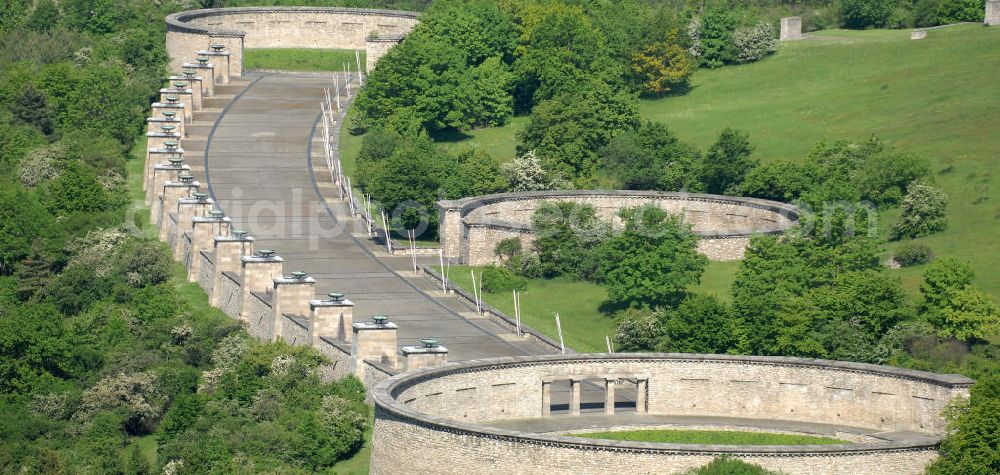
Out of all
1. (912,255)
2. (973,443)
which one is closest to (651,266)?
(912,255)

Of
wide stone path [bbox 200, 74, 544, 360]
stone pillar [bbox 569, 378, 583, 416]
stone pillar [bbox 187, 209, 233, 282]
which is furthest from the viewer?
stone pillar [bbox 187, 209, 233, 282]

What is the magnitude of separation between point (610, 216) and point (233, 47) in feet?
141

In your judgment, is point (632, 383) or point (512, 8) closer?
point (632, 383)


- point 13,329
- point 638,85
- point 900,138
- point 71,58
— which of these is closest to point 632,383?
point 13,329

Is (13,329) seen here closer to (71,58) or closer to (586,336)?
(586,336)

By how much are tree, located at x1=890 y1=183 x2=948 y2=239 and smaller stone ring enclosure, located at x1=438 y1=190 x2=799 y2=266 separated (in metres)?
5.74

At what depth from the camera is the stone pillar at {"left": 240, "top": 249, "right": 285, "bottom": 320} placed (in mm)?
127000

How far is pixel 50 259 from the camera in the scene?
13950cm

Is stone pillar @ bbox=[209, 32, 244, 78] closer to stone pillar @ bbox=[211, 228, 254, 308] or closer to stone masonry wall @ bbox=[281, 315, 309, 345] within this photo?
stone pillar @ bbox=[211, 228, 254, 308]

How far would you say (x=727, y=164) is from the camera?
149875 millimetres

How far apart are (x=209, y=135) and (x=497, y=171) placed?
23122mm

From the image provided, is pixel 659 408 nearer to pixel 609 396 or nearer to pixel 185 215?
pixel 609 396

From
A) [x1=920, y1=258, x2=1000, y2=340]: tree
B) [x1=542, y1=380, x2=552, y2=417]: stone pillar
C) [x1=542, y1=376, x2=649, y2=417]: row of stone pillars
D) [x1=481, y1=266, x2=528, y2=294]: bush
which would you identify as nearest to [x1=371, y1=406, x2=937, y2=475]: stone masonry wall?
[x1=542, y1=380, x2=552, y2=417]: stone pillar

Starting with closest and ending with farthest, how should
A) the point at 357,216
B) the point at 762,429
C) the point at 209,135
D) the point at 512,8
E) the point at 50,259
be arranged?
the point at 762,429
the point at 50,259
the point at 357,216
the point at 209,135
the point at 512,8
